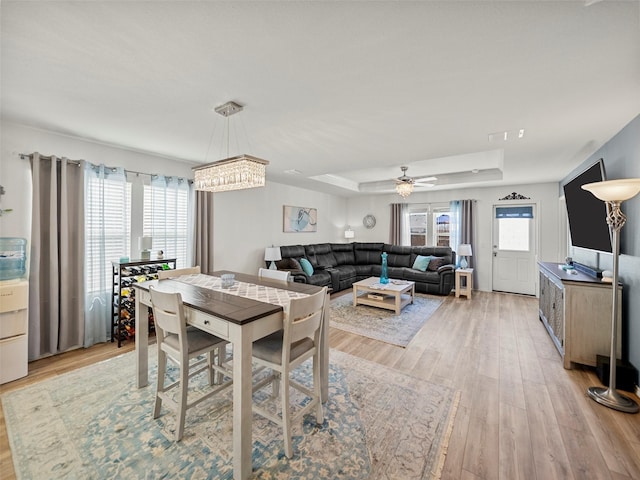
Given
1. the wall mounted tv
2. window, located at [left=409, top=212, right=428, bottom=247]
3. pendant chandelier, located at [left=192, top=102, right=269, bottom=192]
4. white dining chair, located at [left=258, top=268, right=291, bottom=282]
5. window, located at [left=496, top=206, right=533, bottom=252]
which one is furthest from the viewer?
window, located at [left=409, top=212, right=428, bottom=247]

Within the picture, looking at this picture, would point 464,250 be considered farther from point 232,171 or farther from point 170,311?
point 170,311

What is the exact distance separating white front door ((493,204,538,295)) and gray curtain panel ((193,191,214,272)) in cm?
594

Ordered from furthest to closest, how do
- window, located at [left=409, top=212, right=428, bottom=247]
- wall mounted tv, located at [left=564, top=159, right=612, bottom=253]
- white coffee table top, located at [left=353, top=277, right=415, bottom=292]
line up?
1. window, located at [left=409, top=212, right=428, bottom=247]
2. white coffee table top, located at [left=353, top=277, right=415, bottom=292]
3. wall mounted tv, located at [left=564, top=159, right=612, bottom=253]

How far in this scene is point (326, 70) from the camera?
1701 mm

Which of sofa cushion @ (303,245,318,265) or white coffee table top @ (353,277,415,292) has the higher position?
sofa cushion @ (303,245,318,265)

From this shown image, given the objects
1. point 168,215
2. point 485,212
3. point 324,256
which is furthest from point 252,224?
point 485,212

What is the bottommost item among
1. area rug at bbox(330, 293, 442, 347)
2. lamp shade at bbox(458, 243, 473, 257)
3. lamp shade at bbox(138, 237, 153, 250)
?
area rug at bbox(330, 293, 442, 347)

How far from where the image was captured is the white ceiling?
127cm

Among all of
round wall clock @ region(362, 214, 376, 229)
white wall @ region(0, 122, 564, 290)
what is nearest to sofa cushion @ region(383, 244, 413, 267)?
white wall @ region(0, 122, 564, 290)

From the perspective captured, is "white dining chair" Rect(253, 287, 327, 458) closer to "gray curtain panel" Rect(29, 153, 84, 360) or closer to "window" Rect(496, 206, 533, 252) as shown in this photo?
"gray curtain panel" Rect(29, 153, 84, 360)

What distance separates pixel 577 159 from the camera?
12.1 ft

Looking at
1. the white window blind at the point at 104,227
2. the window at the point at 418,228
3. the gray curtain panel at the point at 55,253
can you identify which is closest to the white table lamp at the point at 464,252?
the window at the point at 418,228

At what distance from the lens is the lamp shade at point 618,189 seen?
198 centimetres

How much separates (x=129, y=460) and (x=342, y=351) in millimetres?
2029
